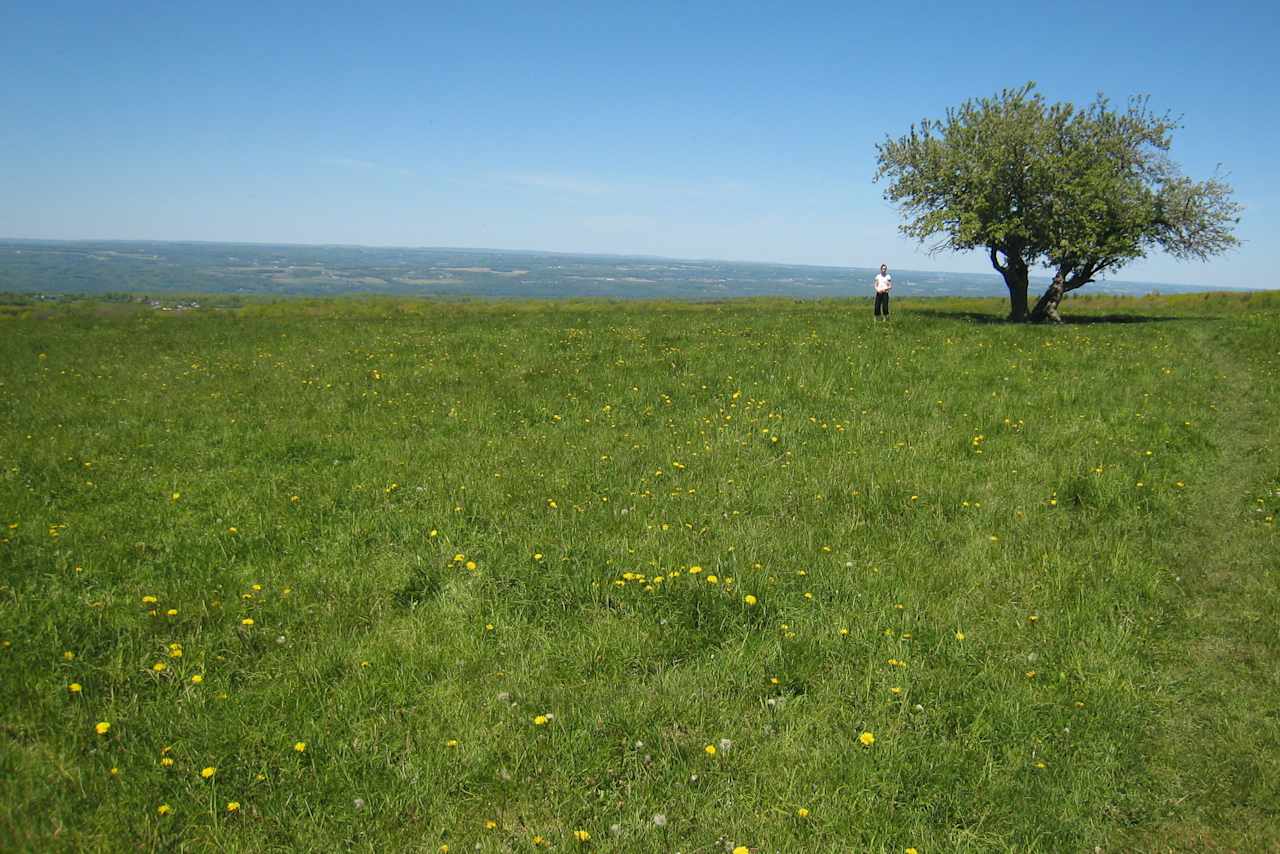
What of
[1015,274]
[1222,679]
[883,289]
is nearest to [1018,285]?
[1015,274]

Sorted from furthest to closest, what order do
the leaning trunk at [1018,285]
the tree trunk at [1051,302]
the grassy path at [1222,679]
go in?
1. the leaning trunk at [1018,285]
2. the tree trunk at [1051,302]
3. the grassy path at [1222,679]

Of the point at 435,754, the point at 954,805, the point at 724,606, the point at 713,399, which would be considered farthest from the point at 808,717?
the point at 713,399

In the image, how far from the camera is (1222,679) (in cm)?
563

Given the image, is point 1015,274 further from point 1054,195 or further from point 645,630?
point 645,630

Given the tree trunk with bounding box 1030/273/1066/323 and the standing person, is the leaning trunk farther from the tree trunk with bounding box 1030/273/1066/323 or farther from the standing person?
the standing person

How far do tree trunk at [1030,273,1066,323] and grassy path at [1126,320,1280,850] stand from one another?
90.1 feet

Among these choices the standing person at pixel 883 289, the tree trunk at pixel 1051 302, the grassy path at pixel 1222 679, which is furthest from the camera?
the tree trunk at pixel 1051 302

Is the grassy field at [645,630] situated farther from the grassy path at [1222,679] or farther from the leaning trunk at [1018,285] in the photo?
the leaning trunk at [1018,285]

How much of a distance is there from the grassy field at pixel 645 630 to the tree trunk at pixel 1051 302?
23.2m

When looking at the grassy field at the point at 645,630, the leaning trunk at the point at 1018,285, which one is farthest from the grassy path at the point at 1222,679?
the leaning trunk at the point at 1018,285

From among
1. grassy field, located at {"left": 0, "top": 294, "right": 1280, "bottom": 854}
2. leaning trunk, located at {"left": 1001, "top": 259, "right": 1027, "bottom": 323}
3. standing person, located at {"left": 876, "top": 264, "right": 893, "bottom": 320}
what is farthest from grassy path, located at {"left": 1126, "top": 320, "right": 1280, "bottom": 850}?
leaning trunk, located at {"left": 1001, "top": 259, "right": 1027, "bottom": 323}

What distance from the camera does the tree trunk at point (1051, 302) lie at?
34781 mm

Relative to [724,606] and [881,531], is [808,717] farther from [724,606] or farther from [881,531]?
[881,531]

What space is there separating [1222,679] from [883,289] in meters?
29.0
